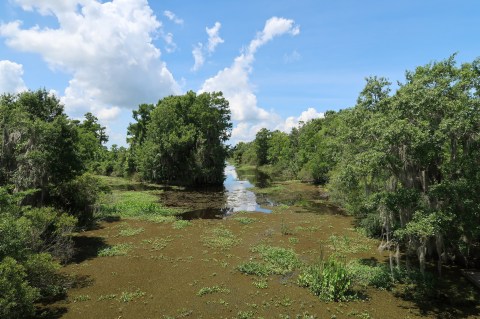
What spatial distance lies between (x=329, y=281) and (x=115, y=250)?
13679mm

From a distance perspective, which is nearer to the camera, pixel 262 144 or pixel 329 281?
pixel 329 281

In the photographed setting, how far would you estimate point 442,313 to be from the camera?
12.8 m

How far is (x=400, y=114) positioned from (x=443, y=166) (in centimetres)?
342

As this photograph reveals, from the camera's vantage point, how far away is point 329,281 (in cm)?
1436

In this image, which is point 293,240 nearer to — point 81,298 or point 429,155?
point 429,155

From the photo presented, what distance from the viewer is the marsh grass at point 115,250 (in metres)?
19.6

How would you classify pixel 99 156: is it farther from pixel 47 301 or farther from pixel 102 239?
pixel 47 301

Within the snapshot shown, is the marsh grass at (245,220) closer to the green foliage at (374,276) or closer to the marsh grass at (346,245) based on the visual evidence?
the marsh grass at (346,245)

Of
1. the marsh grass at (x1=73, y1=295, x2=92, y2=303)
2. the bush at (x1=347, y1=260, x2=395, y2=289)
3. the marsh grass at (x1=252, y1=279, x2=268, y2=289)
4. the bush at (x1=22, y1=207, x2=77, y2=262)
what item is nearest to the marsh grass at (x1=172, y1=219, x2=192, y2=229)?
the bush at (x1=22, y1=207, x2=77, y2=262)

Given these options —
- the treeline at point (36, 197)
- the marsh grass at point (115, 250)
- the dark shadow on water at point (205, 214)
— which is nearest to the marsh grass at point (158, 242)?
the marsh grass at point (115, 250)

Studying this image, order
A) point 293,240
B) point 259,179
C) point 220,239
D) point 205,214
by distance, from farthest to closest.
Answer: point 259,179, point 205,214, point 220,239, point 293,240

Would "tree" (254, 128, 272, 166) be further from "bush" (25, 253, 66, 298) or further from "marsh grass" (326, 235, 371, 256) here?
"bush" (25, 253, 66, 298)

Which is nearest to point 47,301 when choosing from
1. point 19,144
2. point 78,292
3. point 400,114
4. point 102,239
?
point 78,292

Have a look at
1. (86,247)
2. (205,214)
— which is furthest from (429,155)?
(205,214)
